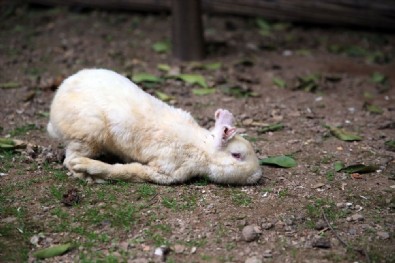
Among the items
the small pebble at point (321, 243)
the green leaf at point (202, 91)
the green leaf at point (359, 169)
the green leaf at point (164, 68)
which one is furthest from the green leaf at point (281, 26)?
the small pebble at point (321, 243)

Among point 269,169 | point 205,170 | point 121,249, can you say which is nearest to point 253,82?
point 269,169

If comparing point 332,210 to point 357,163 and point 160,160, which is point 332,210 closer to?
point 357,163

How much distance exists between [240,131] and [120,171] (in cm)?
177

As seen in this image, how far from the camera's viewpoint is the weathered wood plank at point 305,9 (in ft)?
32.8

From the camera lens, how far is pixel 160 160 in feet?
16.3

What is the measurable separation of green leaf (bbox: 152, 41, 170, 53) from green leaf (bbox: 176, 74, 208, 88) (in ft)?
4.62

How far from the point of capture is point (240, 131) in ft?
20.6

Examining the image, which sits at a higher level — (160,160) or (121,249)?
(160,160)

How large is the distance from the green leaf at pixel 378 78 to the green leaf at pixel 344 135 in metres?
2.18

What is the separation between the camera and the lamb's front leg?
16.2ft

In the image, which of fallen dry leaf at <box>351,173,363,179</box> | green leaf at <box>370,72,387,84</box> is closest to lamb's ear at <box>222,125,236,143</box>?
fallen dry leaf at <box>351,173,363,179</box>

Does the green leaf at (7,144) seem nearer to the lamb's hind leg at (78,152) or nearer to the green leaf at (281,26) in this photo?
the lamb's hind leg at (78,152)

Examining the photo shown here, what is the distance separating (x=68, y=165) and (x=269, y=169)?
1832 millimetres

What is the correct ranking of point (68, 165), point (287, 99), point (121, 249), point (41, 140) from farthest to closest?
point (287, 99)
point (41, 140)
point (68, 165)
point (121, 249)
